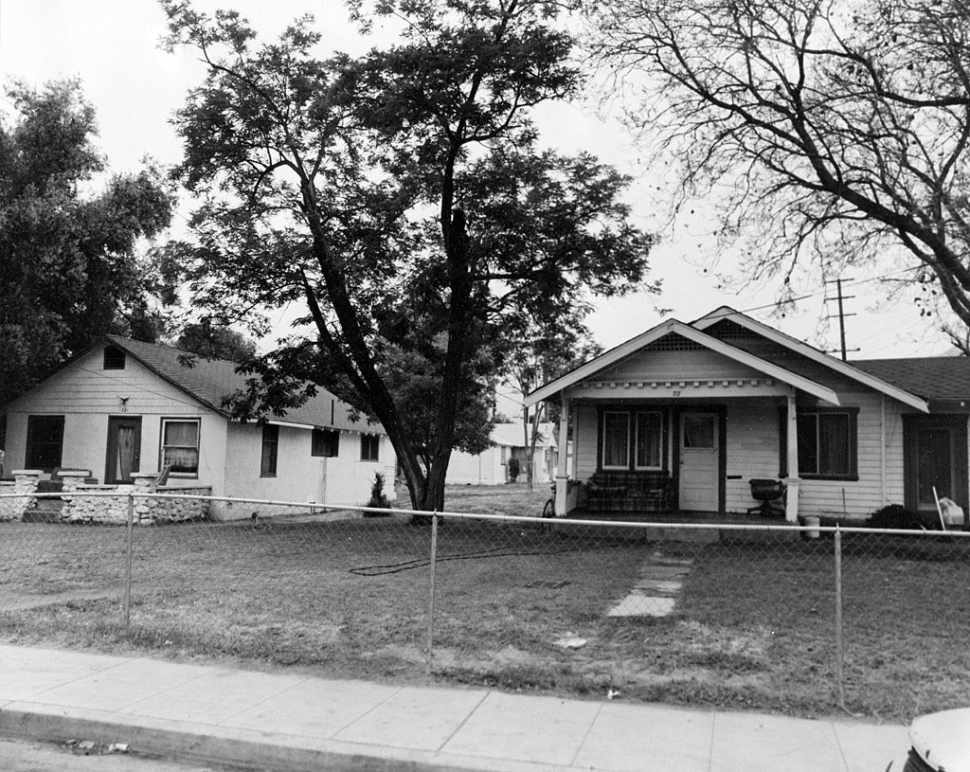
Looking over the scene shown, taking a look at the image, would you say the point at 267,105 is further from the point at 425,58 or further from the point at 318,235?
the point at 425,58

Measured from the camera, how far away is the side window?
3191 cm

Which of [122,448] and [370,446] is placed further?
[370,446]

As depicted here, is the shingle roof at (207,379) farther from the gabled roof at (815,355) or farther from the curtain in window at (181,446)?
the gabled roof at (815,355)

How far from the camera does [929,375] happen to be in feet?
62.2

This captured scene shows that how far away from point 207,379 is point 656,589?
1733cm

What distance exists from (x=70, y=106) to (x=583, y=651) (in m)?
23.6

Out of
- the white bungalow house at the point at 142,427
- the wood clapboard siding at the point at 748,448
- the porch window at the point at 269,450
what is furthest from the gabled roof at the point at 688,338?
the porch window at the point at 269,450

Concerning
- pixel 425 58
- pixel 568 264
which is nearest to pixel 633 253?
pixel 568 264

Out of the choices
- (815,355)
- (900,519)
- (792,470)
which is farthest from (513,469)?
(792,470)

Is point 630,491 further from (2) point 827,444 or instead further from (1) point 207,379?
(1) point 207,379

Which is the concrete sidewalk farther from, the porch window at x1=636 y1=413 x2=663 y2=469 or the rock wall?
the rock wall

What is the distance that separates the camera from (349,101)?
59.1 ft

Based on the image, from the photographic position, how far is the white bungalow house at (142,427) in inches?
883

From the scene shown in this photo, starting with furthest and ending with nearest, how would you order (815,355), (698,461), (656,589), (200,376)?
(200,376) → (698,461) → (815,355) → (656,589)
